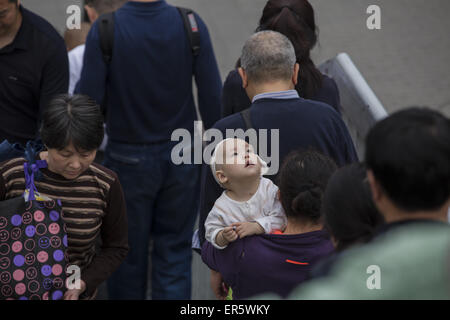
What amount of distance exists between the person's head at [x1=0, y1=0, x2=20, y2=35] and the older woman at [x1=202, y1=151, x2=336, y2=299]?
1.93 metres

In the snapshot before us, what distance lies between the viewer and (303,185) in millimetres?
2502

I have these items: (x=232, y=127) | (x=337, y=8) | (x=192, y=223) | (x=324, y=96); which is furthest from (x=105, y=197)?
(x=337, y=8)

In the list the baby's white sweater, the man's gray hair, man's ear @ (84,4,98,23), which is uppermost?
man's ear @ (84,4,98,23)

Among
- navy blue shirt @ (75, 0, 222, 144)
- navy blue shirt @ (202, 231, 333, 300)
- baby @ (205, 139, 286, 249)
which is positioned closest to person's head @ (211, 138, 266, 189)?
baby @ (205, 139, 286, 249)

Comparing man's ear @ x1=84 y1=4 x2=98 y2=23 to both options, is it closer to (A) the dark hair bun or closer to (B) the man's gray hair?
(B) the man's gray hair

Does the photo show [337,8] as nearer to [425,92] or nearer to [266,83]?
[425,92]

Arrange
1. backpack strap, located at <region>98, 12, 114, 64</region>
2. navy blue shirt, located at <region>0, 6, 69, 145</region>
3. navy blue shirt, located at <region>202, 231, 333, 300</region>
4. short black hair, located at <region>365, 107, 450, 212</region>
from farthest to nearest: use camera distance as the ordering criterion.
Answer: backpack strap, located at <region>98, 12, 114, 64</region>
navy blue shirt, located at <region>0, 6, 69, 145</region>
navy blue shirt, located at <region>202, 231, 333, 300</region>
short black hair, located at <region>365, 107, 450, 212</region>

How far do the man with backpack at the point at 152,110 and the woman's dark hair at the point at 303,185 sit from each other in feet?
5.52

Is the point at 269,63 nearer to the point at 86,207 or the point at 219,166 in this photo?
the point at 219,166

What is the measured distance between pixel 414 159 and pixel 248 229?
1.09m

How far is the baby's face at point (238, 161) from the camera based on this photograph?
2.71 metres

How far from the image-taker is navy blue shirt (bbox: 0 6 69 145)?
373cm

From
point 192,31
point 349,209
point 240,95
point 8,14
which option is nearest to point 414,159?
point 349,209

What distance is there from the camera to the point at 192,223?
14.7ft
